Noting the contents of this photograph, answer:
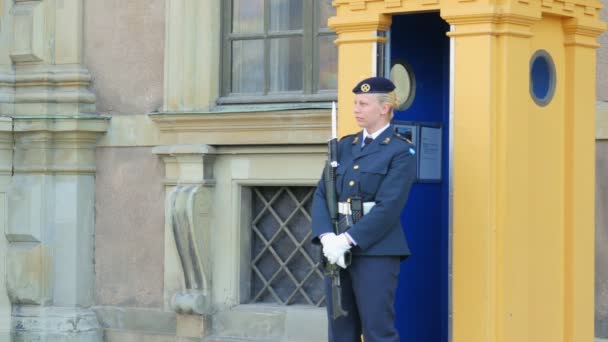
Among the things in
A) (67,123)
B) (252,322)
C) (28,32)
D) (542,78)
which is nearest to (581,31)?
(542,78)

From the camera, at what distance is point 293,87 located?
10.1m

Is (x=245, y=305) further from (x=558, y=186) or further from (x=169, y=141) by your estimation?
(x=558, y=186)

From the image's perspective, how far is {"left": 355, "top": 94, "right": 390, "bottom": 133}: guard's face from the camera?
7.10m

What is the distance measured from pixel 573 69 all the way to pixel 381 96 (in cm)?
105

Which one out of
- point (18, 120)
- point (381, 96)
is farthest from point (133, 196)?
point (381, 96)

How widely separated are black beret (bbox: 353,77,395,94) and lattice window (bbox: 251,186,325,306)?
2.90m

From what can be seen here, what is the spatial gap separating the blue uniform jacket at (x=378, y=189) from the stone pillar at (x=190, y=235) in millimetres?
2952

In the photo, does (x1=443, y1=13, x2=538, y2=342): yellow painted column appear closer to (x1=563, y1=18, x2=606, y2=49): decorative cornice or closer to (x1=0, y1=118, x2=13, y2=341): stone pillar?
A: (x1=563, y1=18, x2=606, y2=49): decorative cornice

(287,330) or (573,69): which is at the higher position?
(573,69)

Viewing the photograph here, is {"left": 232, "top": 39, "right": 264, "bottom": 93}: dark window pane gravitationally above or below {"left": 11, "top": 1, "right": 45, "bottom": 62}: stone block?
below

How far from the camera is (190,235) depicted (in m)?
10.1

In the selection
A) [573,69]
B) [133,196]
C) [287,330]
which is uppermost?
[573,69]

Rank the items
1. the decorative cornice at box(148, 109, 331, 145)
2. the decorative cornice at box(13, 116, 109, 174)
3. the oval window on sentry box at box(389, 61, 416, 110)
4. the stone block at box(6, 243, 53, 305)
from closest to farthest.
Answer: the oval window on sentry box at box(389, 61, 416, 110), the decorative cornice at box(148, 109, 331, 145), the decorative cornice at box(13, 116, 109, 174), the stone block at box(6, 243, 53, 305)

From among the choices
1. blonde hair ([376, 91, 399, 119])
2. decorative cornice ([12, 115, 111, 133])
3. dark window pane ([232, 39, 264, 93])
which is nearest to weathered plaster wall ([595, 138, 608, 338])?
blonde hair ([376, 91, 399, 119])
